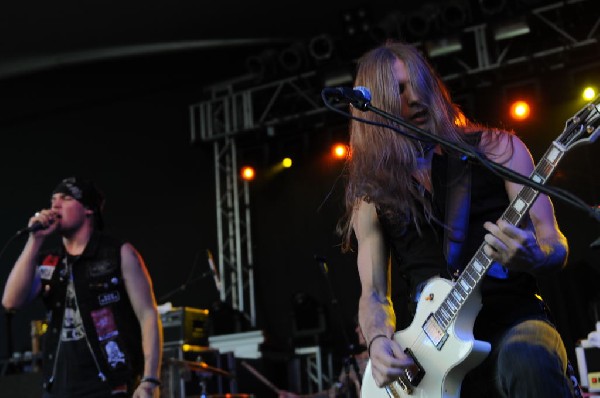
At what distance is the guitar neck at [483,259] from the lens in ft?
7.73

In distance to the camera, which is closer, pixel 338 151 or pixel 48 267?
pixel 48 267

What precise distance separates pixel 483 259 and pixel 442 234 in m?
0.29

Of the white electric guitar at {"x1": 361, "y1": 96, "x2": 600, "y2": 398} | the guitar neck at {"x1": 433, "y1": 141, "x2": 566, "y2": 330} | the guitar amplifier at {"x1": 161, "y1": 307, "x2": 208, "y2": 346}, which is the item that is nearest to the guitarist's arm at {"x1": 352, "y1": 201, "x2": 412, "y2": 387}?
the white electric guitar at {"x1": 361, "y1": 96, "x2": 600, "y2": 398}

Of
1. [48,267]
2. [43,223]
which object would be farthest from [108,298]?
[43,223]

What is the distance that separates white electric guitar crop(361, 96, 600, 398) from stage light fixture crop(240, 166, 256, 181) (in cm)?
820

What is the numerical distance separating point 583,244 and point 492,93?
83.2 inches

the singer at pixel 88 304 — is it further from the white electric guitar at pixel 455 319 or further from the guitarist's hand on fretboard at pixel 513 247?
the guitarist's hand on fretboard at pixel 513 247

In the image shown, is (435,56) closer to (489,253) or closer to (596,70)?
(596,70)

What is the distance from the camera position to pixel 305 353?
9.68 m

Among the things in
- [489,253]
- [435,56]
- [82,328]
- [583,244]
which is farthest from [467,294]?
[435,56]

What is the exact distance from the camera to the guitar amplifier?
771 centimetres

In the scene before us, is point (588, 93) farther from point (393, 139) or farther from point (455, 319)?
point (455, 319)

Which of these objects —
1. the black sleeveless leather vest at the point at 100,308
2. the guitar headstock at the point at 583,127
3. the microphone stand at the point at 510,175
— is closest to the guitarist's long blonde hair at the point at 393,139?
the guitar headstock at the point at 583,127

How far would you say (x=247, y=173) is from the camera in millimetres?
10781
